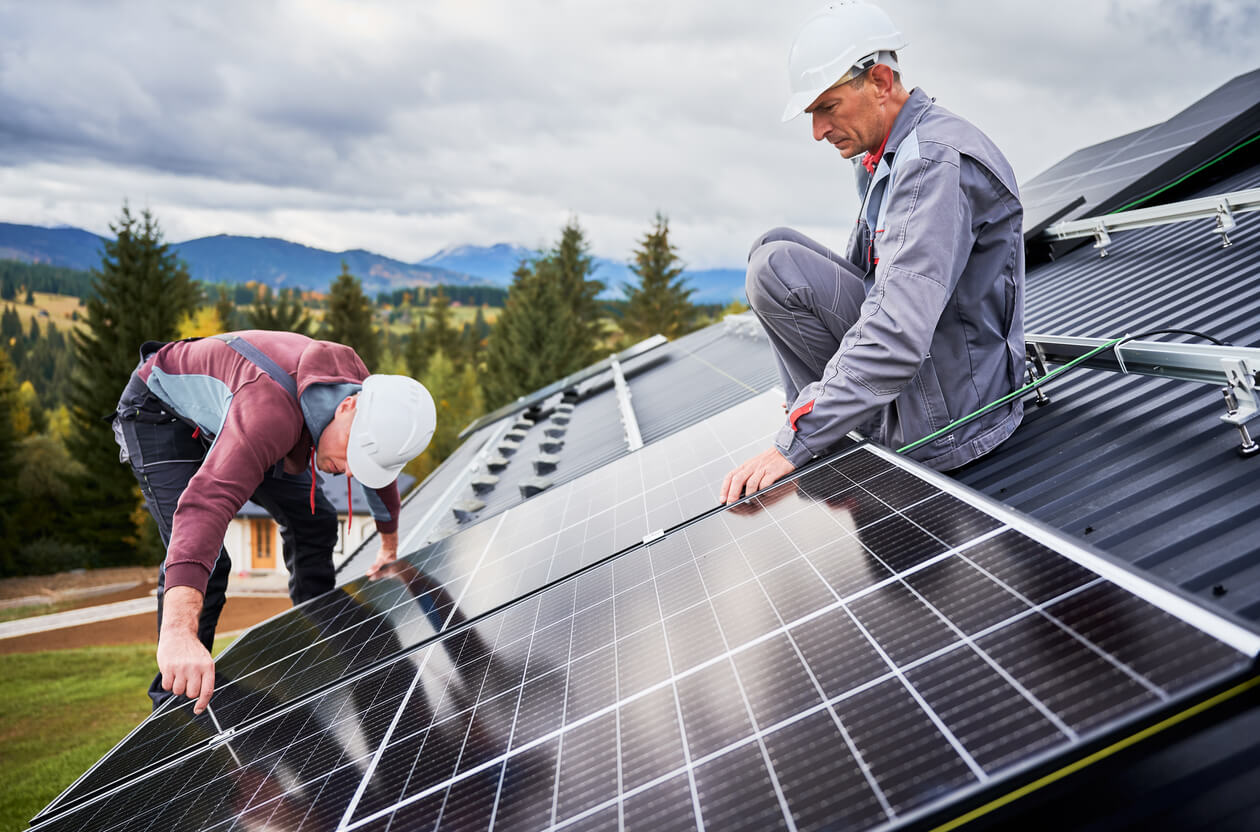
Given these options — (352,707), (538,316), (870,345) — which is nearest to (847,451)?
(870,345)

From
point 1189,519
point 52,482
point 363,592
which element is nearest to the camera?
point 1189,519

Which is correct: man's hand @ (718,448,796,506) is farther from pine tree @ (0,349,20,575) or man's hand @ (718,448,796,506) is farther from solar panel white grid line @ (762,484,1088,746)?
pine tree @ (0,349,20,575)

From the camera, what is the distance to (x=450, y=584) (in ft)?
15.8

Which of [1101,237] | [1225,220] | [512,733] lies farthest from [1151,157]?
[512,733]

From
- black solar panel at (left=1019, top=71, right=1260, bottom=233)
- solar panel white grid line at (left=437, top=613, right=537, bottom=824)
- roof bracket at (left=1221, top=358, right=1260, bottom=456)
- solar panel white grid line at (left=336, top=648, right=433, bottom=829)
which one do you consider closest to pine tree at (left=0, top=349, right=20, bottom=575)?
black solar panel at (left=1019, top=71, right=1260, bottom=233)

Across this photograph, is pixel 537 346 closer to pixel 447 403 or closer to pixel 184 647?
pixel 447 403

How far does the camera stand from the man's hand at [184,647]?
405 centimetres

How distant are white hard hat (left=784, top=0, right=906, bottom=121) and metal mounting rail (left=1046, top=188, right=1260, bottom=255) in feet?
14.7

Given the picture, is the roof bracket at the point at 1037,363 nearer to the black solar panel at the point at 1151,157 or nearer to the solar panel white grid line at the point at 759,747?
the solar panel white grid line at the point at 759,747

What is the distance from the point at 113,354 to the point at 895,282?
176 ft

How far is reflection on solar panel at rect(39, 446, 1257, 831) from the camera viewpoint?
173 centimetres

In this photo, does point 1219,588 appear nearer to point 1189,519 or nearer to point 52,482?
point 1189,519

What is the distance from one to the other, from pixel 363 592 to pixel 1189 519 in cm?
460

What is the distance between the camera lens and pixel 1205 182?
30.8ft
